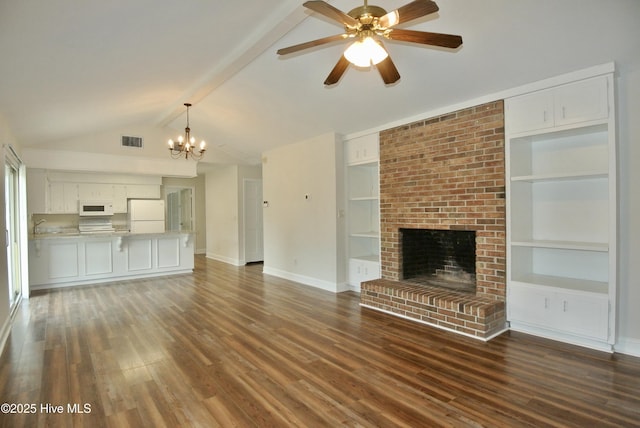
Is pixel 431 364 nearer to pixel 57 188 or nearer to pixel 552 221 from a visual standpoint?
pixel 552 221

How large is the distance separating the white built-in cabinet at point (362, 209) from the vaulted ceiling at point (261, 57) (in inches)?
15.1

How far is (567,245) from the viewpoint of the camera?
3.33 m

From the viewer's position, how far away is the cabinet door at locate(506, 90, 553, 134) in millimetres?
3434

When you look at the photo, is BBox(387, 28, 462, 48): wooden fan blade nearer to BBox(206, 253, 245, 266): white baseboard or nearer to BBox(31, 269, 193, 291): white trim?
BBox(31, 269, 193, 291): white trim

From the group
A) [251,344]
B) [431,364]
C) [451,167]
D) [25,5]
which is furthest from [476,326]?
[25,5]

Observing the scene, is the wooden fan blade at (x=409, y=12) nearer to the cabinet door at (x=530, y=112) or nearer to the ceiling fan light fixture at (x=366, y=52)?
the ceiling fan light fixture at (x=366, y=52)

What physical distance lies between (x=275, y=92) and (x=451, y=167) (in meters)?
2.63

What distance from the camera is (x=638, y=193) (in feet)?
9.92

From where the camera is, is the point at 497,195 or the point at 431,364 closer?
the point at 431,364

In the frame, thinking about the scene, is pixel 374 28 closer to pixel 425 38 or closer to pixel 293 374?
pixel 425 38

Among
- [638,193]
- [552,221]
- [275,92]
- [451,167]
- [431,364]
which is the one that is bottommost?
[431,364]

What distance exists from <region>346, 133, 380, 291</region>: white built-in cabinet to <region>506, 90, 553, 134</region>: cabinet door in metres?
1.99

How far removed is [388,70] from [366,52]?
0.44 m

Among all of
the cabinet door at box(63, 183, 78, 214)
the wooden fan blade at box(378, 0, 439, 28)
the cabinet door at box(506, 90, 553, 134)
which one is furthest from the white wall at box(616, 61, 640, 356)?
the cabinet door at box(63, 183, 78, 214)
